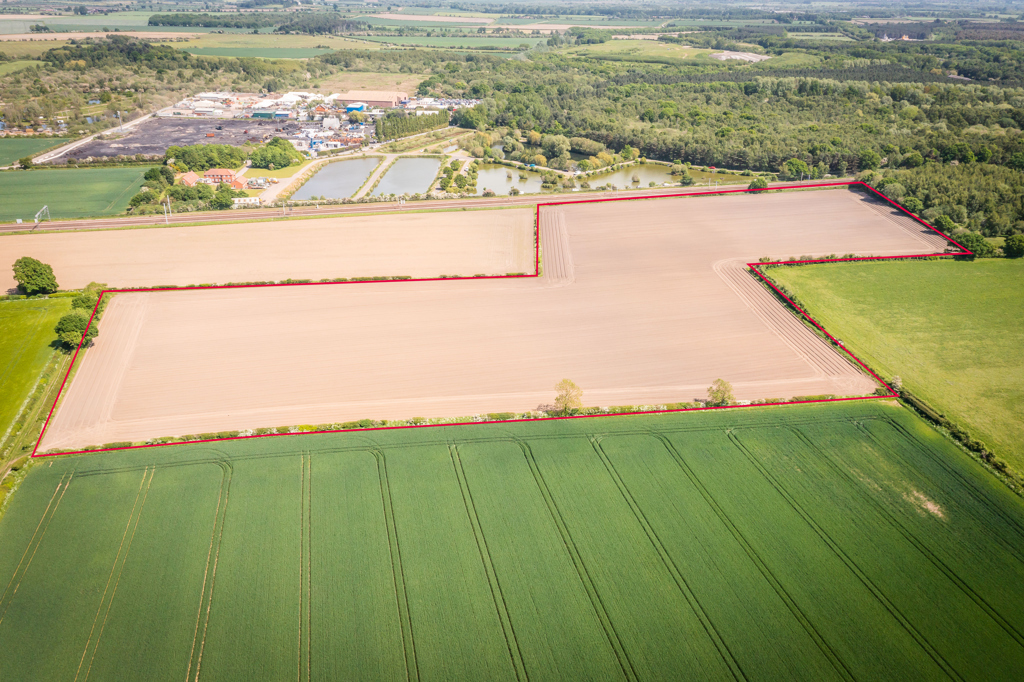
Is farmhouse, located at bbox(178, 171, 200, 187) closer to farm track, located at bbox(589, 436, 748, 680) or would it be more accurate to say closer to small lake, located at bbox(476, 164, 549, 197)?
small lake, located at bbox(476, 164, 549, 197)

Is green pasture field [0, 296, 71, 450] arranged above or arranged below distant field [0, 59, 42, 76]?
below

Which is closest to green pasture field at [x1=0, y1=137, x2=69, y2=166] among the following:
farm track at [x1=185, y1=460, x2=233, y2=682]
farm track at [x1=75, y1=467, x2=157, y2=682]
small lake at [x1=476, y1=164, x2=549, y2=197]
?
small lake at [x1=476, y1=164, x2=549, y2=197]

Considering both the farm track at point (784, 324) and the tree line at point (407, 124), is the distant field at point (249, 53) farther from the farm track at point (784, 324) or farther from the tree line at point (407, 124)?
the farm track at point (784, 324)

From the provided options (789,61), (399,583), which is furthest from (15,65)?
(789,61)

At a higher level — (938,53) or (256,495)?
(938,53)

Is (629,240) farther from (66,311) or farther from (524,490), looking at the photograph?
(66,311)

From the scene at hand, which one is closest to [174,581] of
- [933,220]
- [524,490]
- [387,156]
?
[524,490]
